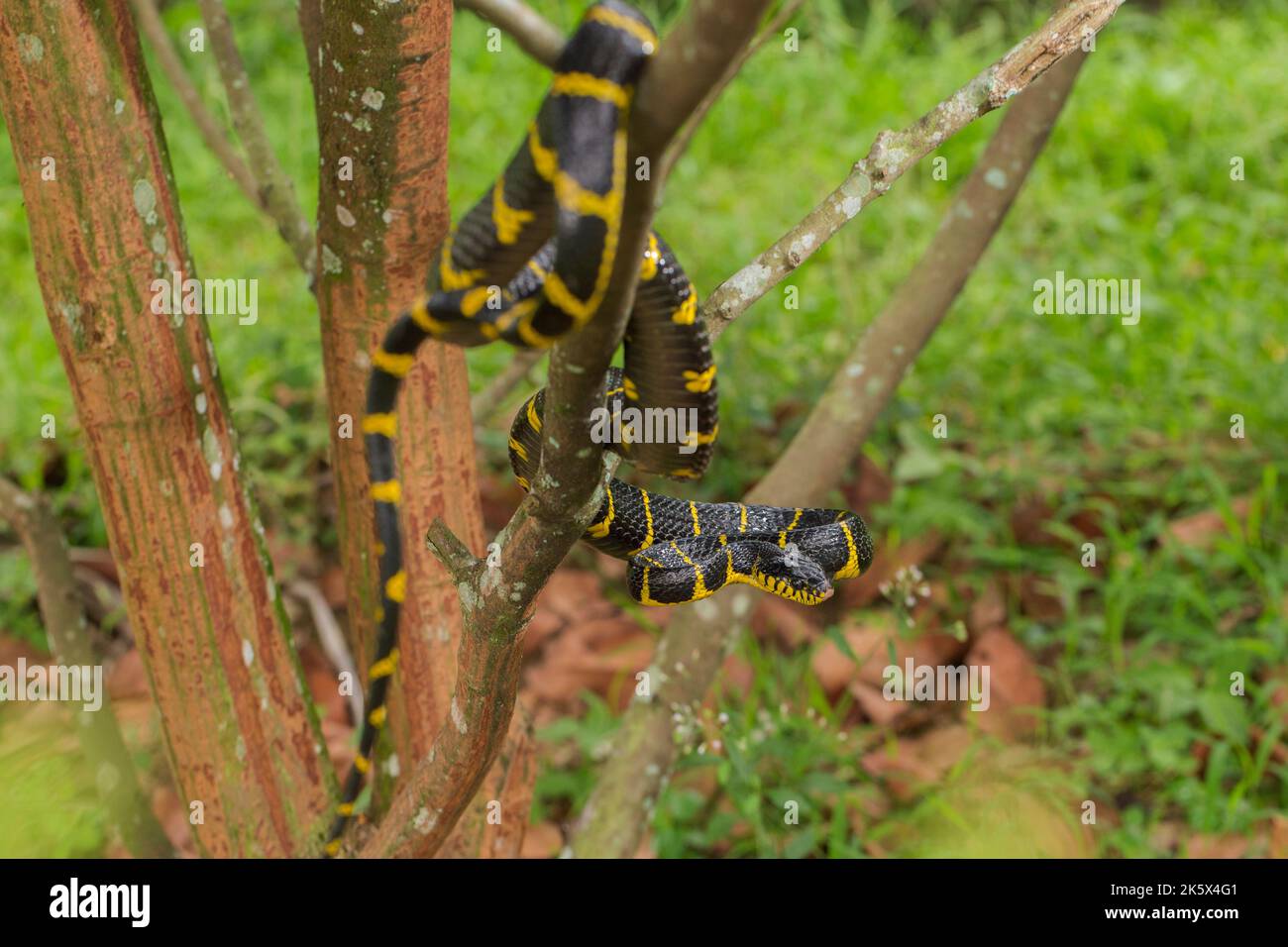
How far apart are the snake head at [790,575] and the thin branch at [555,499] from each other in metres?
0.68

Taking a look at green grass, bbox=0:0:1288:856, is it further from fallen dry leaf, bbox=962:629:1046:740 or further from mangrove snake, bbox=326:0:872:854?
mangrove snake, bbox=326:0:872:854

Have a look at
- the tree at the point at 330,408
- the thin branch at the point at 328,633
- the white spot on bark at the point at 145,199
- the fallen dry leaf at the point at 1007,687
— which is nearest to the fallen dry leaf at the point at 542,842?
the thin branch at the point at 328,633

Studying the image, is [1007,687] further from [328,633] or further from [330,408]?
[330,408]

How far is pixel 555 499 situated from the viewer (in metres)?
1.71

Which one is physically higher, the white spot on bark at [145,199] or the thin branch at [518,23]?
the thin branch at [518,23]

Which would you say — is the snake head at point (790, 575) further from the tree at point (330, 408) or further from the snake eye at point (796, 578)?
the tree at point (330, 408)

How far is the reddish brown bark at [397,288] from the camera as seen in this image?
221cm

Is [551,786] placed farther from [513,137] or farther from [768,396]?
[513,137]

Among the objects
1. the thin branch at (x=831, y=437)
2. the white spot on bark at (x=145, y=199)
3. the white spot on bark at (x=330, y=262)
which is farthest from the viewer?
the thin branch at (x=831, y=437)

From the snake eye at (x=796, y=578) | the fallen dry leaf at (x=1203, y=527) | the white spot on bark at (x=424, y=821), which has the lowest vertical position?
the white spot on bark at (x=424, y=821)

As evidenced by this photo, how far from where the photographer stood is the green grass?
396cm

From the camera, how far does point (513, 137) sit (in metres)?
6.73

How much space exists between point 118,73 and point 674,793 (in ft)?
8.16
